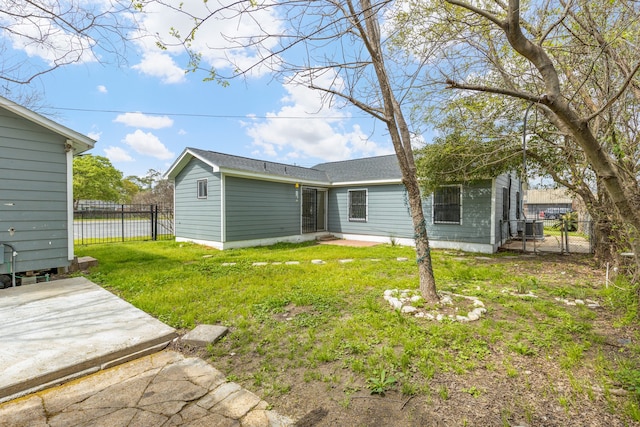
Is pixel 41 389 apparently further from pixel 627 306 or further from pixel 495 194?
pixel 495 194

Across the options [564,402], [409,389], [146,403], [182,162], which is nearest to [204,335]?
[146,403]

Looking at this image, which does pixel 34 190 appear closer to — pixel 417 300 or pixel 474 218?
pixel 417 300

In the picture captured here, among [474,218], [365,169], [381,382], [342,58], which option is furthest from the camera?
[365,169]

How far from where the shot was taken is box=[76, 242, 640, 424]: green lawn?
2.16 m

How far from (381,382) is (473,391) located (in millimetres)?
657

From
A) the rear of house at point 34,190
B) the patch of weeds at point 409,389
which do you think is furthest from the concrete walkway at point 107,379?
the rear of house at point 34,190

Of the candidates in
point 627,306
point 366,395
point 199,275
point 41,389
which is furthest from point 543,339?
point 199,275

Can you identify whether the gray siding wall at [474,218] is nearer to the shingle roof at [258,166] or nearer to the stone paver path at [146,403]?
the shingle roof at [258,166]

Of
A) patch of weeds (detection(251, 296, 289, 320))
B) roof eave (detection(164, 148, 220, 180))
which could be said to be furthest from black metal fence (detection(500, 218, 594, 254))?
roof eave (detection(164, 148, 220, 180))

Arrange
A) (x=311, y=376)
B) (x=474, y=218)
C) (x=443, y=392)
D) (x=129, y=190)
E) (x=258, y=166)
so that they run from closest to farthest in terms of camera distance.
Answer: (x=443, y=392), (x=311, y=376), (x=474, y=218), (x=258, y=166), (x=129, y=190)

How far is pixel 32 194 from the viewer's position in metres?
4.95

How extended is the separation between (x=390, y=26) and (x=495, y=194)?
670 cm

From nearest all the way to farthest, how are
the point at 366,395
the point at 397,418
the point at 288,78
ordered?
the point at 397,418
the point at 366,395
the point at 288,78

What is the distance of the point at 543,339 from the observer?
289 cm
